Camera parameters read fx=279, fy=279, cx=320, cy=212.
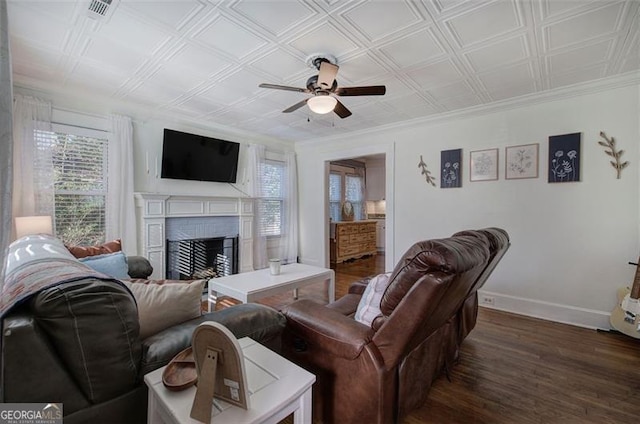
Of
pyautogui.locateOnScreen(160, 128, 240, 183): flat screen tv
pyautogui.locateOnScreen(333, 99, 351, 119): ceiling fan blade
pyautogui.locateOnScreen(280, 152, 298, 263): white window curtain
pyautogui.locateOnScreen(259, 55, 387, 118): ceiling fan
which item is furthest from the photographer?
pyautogui.locateOnScreen(280, 152, 298, 263): white window curtain

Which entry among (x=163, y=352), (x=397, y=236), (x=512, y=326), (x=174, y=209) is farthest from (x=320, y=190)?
(x=163, y=352)

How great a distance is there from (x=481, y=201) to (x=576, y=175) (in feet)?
3.08

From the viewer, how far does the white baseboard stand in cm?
287

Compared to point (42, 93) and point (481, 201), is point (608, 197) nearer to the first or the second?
point (481, 201)

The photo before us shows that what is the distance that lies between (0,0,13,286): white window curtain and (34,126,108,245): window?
3.14 metres

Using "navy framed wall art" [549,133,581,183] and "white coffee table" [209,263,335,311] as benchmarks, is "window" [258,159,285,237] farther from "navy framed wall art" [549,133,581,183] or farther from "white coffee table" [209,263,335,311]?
"navy framed wall art" [549,133,581,183]

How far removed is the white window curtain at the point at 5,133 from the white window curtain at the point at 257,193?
4.22 m

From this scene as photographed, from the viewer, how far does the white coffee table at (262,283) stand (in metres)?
2.54

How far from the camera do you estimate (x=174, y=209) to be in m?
3.93

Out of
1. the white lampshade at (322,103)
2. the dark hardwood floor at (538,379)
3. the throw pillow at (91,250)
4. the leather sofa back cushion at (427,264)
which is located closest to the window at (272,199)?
the throw pillow at (91,250)

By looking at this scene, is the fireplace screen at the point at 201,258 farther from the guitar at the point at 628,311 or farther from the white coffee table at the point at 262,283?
the guitar at the point at 628,311

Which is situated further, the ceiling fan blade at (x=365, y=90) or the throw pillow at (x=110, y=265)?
the ceiling fan blade at (x=365, y=90)

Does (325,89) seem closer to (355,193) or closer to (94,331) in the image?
(94,331)

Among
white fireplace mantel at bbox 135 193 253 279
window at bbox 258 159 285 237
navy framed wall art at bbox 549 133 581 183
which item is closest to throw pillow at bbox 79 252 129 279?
white fireplace mantel at bbox 135 193 253 279
